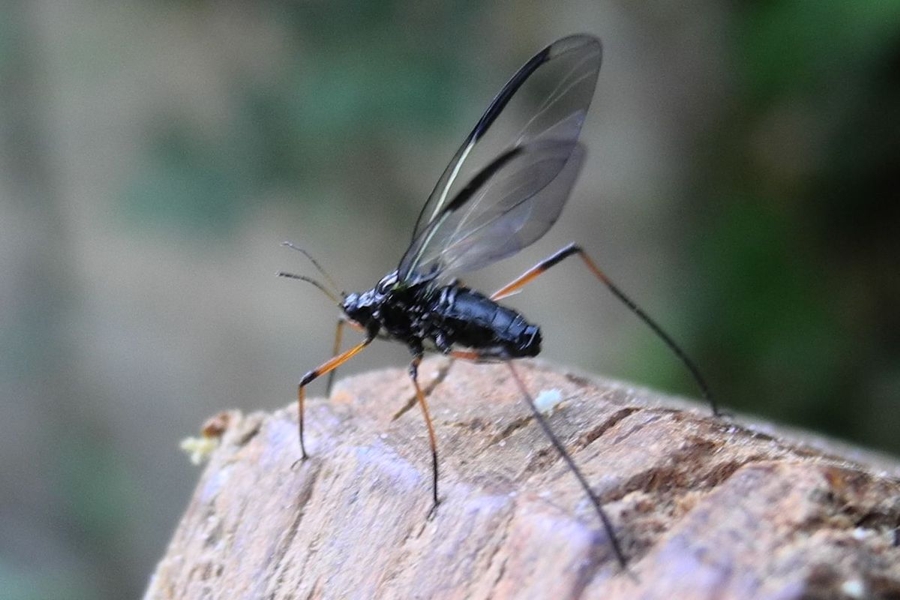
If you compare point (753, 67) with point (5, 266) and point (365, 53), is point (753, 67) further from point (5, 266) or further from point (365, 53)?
point (5, 266)

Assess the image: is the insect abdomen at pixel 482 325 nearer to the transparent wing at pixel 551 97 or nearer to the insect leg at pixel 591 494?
the transparent wing at pixel 551 97

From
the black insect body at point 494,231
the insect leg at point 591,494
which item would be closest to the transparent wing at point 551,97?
the black insect body at point 494,231

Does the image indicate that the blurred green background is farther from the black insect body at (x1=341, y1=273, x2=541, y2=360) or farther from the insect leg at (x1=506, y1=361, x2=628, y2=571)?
the insect leg at (x1=506, y1=361, x2=628, y2=571)

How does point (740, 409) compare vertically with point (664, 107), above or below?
below

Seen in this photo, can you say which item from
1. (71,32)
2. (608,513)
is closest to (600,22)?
(71,32)

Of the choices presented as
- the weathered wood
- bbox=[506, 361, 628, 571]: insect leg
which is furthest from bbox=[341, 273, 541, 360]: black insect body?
bbox=[506, 361, 628, 571]: insect leg

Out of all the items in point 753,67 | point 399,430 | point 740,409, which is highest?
point 753,67
